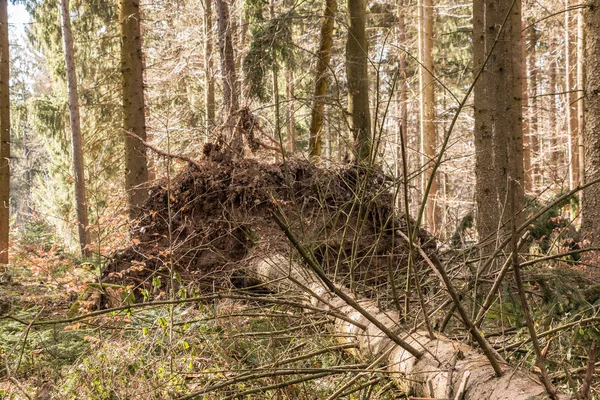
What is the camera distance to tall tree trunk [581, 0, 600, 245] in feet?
18.4

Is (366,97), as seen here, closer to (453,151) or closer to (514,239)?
(514,239)

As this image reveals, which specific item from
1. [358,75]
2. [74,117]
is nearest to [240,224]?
[358,75]

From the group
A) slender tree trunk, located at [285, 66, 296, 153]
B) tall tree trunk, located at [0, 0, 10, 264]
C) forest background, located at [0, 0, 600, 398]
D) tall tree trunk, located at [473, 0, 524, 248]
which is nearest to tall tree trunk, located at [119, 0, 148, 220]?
forest background, located at [0, 0, 600, 398]

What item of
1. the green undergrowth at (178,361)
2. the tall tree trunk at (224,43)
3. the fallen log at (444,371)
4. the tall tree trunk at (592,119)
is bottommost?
the green undergrowth at (178,361)

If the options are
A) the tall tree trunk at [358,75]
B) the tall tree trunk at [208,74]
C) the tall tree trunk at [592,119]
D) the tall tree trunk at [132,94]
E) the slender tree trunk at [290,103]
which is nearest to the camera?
the slender tree trunk at [290,103]

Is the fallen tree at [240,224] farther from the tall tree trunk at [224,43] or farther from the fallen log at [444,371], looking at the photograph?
the tall tree trunk at [224,43]

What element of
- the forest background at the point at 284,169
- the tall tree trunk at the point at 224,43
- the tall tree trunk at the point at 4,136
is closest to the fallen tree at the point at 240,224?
the forest background at the point at 284,169

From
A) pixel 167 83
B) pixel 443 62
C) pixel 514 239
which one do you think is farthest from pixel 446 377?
pixel 443 62

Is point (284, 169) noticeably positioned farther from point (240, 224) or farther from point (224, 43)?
point (224, 43)

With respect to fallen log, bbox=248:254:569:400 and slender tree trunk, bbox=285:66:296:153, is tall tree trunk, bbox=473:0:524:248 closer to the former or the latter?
slender tree trunk, bbox=285:66:296:153

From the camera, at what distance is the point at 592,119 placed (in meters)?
5.71

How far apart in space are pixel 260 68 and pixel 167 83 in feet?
22.8

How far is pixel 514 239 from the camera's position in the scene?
1.32 m

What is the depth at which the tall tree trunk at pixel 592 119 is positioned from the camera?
5.62 meters
